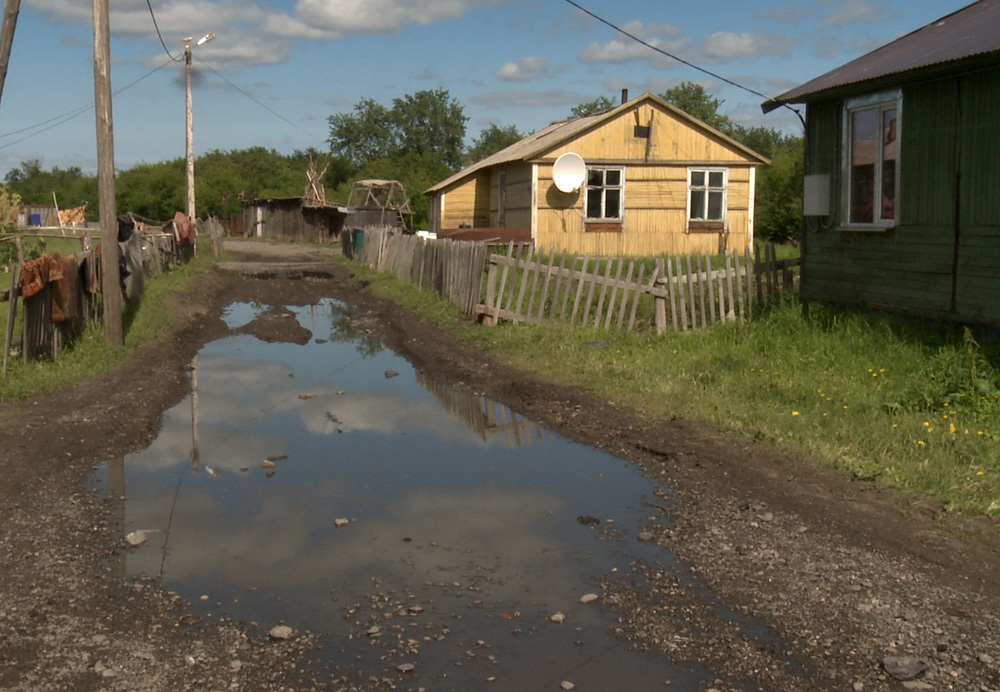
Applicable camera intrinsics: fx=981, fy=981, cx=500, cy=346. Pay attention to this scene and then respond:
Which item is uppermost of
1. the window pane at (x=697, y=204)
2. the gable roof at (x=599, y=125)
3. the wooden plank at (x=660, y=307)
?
the gable roof at (x=599, y=125)

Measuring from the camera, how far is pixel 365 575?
5152 millimetres

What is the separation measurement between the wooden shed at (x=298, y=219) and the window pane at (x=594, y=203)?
2477cm

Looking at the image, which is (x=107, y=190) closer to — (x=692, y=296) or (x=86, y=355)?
(x=86, y=355)

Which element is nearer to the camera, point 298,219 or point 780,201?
point 780,201

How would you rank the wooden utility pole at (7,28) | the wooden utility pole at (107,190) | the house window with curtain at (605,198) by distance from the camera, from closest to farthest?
1. the wooden utility pole at (7,28)
2. the wooden utility pole at (107,190)
3. the house window with curtain at (605,198)

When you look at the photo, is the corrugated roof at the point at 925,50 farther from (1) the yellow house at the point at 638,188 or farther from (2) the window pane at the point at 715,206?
(2) the window pane at the point at 715,206

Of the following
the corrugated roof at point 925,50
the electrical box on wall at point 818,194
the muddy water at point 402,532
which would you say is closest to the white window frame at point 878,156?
the electrical box on wall at point 818,194

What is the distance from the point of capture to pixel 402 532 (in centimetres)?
588

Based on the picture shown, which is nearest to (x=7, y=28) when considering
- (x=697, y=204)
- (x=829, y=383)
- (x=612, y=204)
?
(x=829, y=383)

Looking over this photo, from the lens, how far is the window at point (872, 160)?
1125 centimetres

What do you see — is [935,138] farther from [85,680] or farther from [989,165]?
[85,680]

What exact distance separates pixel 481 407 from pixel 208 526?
4.35 metres

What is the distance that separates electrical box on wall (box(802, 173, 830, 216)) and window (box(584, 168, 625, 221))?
14.3 meters

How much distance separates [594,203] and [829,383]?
1769cm
